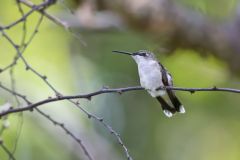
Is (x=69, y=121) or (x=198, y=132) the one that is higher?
(x=198, y=132)

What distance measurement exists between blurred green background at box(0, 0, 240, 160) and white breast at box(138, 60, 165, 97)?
2.43 metres

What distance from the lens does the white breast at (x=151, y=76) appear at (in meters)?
2.74

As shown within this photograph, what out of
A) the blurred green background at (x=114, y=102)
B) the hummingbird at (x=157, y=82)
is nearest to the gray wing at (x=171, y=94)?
the hummingbird at (x=157, y=82)

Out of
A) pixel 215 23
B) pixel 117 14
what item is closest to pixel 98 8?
pixel 117 14

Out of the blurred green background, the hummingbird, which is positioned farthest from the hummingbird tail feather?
the blurred green background

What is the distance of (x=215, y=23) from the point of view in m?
5.46

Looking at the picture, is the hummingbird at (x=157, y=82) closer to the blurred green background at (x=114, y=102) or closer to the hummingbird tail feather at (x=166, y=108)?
the hummingbird tail feather at (x=166, y=108)

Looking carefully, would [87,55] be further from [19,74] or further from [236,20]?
[236,20]

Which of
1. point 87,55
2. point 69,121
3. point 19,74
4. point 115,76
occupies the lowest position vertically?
point 69,121

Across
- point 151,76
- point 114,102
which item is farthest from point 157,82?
point 114,102

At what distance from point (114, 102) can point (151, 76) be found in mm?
6886

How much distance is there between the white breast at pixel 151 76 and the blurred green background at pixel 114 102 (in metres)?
2.43

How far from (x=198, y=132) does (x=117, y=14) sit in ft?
12.4

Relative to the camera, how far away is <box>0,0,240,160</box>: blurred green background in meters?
6.08
